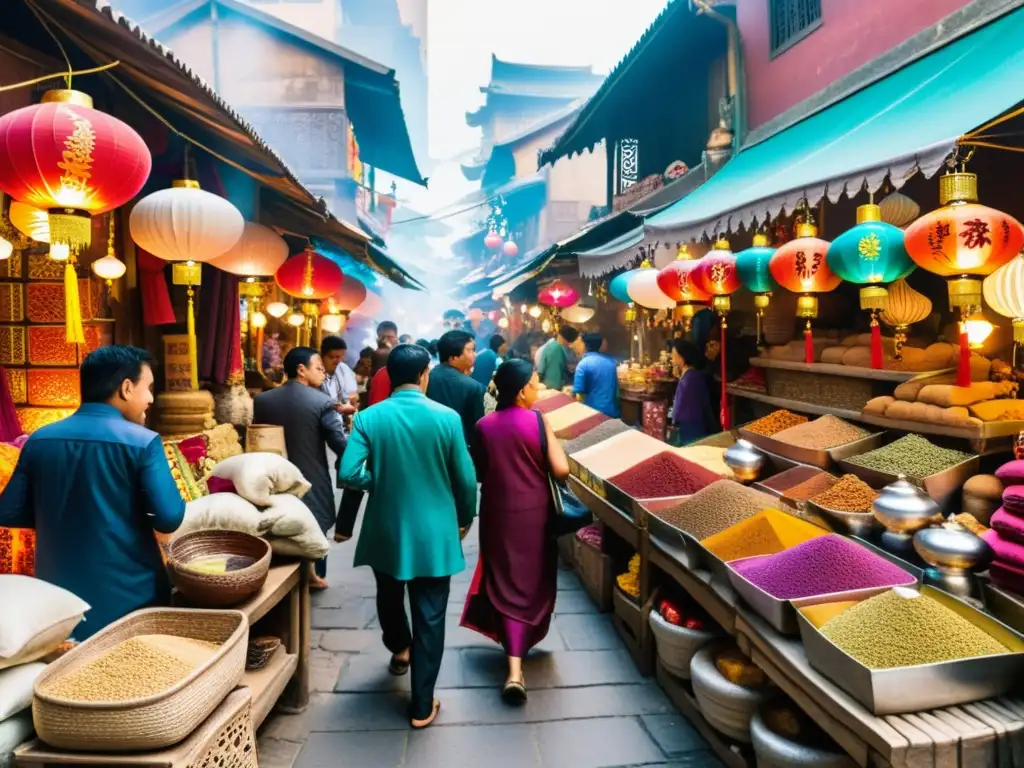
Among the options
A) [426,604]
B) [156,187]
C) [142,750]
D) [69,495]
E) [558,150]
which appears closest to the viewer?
[142,750]

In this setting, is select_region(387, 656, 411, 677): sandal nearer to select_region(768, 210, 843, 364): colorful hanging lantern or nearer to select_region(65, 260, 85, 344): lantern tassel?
select_region(65, 260, 85, 344): lantern tassel

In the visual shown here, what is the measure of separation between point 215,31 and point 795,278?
14.7m

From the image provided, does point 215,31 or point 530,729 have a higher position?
point 215,31

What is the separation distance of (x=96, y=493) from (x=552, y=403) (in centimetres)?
627

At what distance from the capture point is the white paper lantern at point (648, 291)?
23.4ft

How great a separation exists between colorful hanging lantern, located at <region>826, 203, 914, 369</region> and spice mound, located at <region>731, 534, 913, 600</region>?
5.38 feet

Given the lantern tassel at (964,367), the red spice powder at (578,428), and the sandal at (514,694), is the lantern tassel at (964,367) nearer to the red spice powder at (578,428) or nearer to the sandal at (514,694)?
the sandal at (514,694)

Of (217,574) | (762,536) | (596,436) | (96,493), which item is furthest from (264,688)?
(596,436)

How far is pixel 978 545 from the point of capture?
2.76 meters

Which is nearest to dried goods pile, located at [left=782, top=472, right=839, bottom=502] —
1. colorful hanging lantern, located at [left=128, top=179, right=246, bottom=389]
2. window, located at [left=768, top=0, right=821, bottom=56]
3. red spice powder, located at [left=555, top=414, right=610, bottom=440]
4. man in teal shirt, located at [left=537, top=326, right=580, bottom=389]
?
red spice powder, located at [left=555, top=414, right=610, bottom=440]

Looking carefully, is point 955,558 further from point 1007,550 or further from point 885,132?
point 885,132

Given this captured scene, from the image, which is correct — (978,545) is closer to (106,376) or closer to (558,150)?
(106,376)

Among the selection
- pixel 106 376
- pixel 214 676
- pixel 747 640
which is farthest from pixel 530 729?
pixel 106 376

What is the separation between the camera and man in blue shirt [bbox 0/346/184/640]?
8.23ft
